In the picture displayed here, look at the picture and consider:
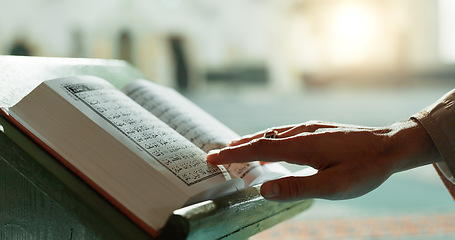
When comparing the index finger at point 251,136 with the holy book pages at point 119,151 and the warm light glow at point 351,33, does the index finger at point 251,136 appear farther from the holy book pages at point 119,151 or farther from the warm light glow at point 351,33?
the warm light glow at point 351,33

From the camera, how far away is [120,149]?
2.60ft

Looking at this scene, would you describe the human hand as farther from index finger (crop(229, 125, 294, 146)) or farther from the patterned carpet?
the patterned carpet

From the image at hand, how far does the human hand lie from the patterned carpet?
1778 millimetres

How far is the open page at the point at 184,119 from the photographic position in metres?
1.02

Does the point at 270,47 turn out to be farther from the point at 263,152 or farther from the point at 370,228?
the point at 263,152

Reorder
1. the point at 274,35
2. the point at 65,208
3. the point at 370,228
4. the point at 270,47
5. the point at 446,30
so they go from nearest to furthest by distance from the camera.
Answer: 1. the point at 65,208
2. the point at 370,228
3. the point at 446,30
4. the point at 270,47
5. the point at 274,35

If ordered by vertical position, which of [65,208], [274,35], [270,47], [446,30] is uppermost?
[65,208]

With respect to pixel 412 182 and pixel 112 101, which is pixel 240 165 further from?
pixel 412 182

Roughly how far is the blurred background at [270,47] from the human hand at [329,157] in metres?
7.95

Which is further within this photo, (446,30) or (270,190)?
(446,30)

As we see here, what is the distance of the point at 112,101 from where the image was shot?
2.95 ft

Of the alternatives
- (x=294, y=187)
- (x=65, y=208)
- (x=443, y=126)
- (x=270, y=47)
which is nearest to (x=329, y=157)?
(x=294, y=187)

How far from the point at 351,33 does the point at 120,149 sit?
14.6 m

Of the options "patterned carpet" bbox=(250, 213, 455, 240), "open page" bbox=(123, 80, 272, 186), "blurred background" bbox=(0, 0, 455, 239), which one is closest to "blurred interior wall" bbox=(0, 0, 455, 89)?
"blurred background" bbox=(0, 0, 455, 239)
